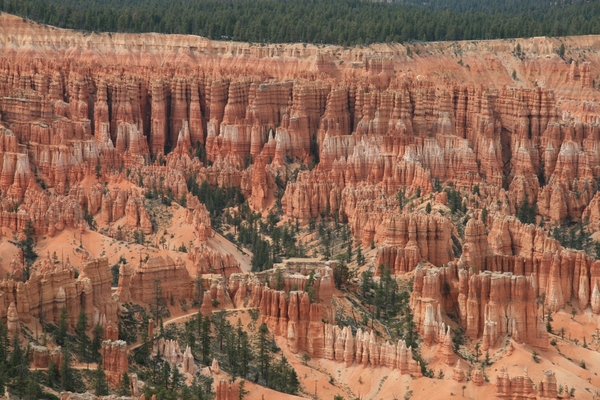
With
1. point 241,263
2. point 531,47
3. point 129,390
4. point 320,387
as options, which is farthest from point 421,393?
point 531,47

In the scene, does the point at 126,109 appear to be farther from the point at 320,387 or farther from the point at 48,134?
the point at 320,387

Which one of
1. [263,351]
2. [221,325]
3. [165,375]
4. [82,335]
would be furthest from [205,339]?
[82,335]

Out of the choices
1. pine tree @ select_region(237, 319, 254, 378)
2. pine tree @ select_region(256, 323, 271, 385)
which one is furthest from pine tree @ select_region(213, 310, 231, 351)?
pine tree @ select_region(256, 323, 271, 385)

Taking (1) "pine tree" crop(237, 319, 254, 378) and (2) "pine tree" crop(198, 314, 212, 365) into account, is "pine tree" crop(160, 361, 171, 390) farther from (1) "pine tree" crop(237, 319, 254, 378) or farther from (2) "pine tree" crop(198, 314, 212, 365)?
(1) "pine tree" crop(237, 319, 254, 378)

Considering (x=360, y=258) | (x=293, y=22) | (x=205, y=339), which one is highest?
(x=293, y=22)

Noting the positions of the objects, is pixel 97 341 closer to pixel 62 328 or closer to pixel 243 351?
pixel 62 328

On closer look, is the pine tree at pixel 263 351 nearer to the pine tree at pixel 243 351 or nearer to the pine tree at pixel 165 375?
the pine tree at pixel 243 351
